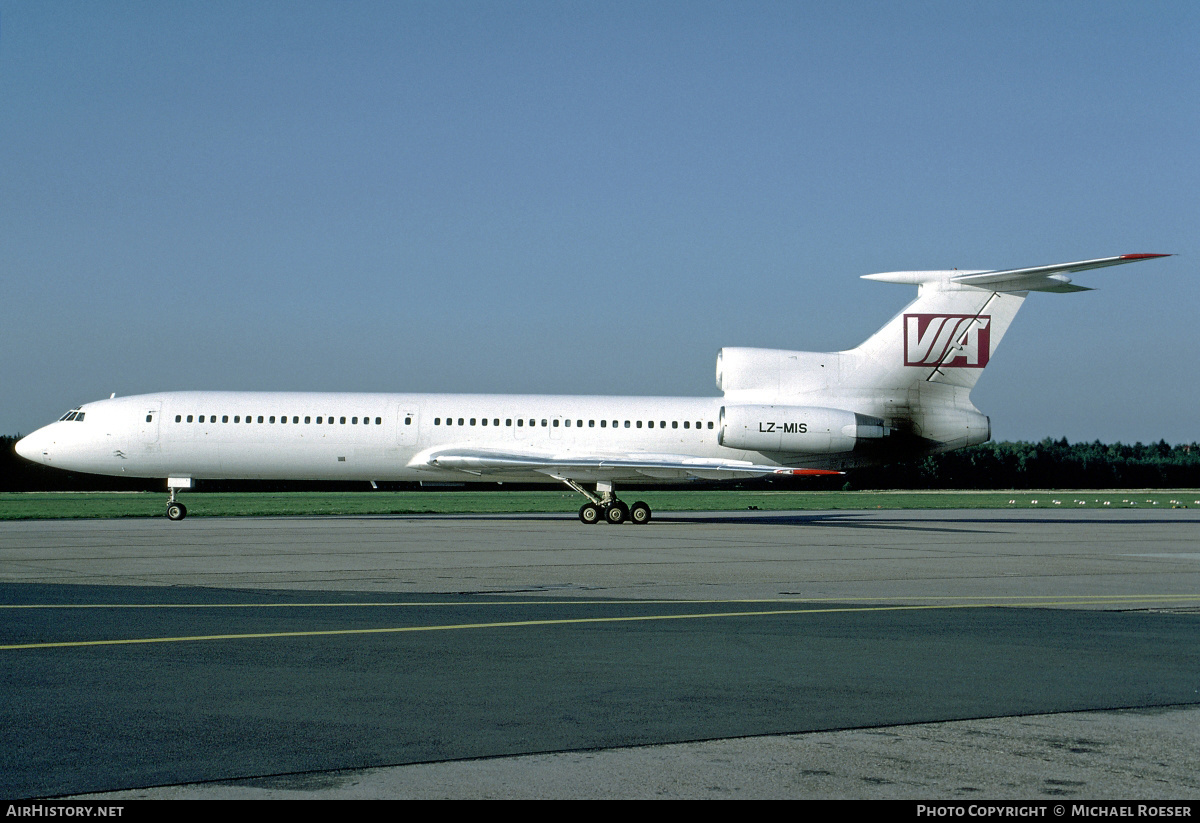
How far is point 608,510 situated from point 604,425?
2.49 meters

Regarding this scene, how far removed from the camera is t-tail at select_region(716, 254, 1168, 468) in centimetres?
3067

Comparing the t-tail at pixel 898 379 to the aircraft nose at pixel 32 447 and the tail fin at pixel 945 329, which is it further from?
the aircraft nose at pixel 32 447

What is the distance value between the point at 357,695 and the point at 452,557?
1183 cm

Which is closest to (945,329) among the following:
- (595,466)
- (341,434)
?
(595,466)

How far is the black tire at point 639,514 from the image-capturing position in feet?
104

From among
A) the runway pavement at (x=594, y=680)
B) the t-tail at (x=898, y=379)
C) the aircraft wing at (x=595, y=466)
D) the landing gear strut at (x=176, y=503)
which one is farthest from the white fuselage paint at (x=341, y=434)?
the runway pavement at (x=594, y=680)

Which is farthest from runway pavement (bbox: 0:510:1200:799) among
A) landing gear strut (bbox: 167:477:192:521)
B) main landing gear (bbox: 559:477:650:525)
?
main landing gear (bbox: 559:477:650:525)

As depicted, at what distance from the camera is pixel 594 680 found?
7.76m

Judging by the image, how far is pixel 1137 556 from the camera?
20.6 m

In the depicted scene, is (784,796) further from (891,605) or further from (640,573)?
(640,573)

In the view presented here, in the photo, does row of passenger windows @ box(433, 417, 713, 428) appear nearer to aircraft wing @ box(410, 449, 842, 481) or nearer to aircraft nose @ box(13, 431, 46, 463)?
aircraft wing @ box(410, 449, 842, 481)

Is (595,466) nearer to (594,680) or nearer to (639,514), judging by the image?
(639,514)

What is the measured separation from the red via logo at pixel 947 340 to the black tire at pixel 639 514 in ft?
26.7
